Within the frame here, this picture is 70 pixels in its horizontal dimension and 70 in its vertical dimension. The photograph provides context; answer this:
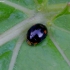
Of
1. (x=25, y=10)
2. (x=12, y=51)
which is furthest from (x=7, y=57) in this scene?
(x=25, y=10)

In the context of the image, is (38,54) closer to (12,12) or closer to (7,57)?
(7,57)

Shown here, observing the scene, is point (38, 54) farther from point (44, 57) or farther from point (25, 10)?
point (25, 10)

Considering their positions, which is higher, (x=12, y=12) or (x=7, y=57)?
(x=12, y=12)

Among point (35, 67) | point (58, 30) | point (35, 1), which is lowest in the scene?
point (35, 67)
